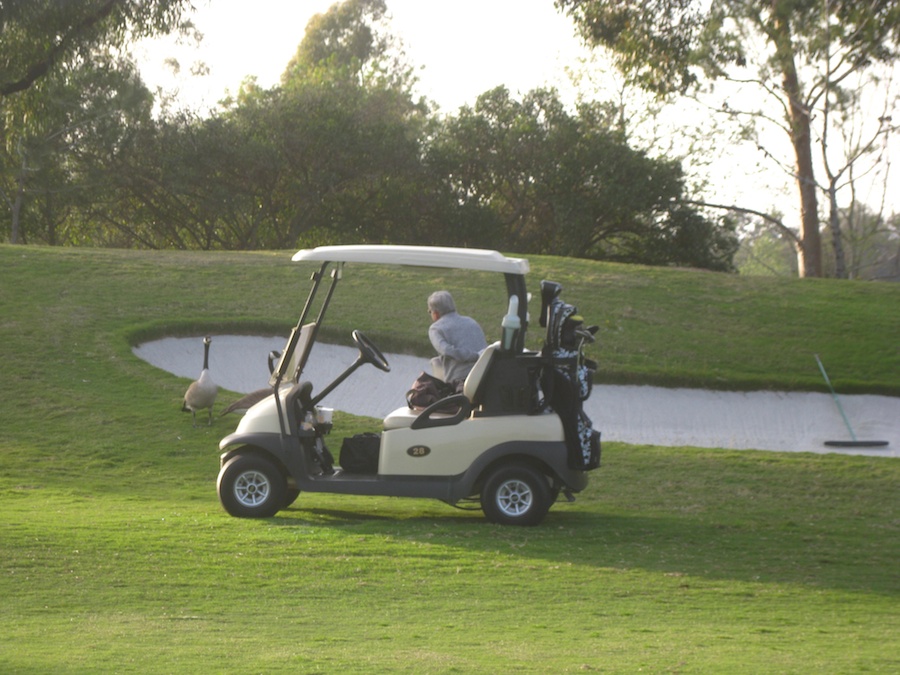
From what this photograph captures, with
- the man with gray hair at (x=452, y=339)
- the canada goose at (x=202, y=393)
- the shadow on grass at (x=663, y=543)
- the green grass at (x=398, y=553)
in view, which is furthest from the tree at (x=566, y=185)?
the man with gray hair at (x=452, y=339)

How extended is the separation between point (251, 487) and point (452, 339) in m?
1.94

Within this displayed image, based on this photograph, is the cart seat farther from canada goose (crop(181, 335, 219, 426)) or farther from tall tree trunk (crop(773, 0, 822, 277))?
tall tree trunk (crop(773, 0, 822, 277))

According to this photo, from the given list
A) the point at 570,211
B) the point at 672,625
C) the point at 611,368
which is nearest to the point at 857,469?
the point at 611,368

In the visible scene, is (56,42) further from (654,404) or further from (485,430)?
(654,404)

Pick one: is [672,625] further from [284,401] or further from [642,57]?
[642,57]

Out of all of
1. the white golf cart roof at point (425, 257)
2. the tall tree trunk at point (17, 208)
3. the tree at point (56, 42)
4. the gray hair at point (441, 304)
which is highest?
the tall tree trunk at point (17, 208)

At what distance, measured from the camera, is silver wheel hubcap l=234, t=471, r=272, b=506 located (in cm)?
931

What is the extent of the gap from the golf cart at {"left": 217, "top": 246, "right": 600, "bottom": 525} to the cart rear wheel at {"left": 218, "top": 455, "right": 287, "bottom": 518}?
0.4 inches

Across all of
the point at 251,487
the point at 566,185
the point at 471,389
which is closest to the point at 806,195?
A: the point at 566,185

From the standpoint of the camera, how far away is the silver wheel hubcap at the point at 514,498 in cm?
909

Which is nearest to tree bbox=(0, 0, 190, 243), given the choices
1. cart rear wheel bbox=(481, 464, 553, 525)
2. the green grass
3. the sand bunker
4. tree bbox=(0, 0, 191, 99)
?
tree bbox=(0, 0, 191, 99)

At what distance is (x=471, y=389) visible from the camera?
9000 millimetres

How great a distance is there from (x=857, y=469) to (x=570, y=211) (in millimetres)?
26220

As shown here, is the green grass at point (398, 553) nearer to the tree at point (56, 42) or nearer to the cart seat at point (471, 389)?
the cart seat at point (471, 389)
